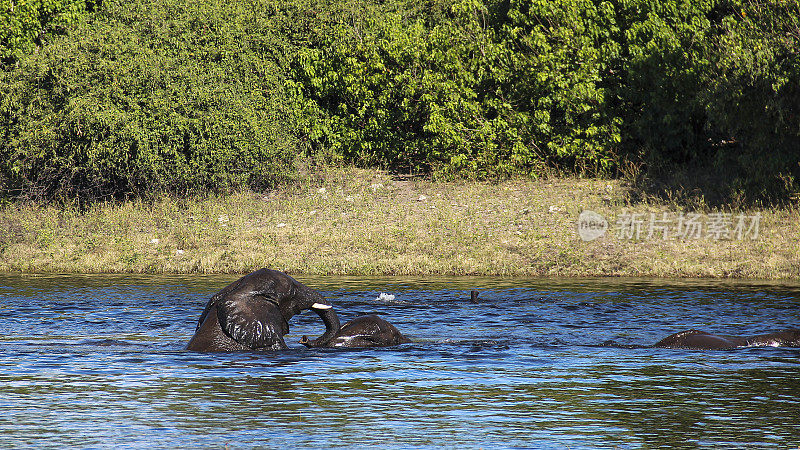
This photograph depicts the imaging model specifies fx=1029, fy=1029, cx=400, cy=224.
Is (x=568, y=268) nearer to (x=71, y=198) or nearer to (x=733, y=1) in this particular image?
(x=733, y=1)

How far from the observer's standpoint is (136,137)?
31234 millimetres

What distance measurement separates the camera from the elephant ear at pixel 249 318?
13.6m

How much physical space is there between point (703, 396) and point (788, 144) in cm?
2022

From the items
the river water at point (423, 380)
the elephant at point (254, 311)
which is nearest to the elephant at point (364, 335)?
the river water at point (423, 380)

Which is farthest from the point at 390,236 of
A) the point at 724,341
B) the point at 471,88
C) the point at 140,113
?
the point at 724,341

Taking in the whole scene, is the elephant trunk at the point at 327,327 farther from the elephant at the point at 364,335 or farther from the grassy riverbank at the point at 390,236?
the grassy riverbank at the point at 390,236

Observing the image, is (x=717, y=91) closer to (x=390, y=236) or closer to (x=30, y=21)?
(x=390, y=236)

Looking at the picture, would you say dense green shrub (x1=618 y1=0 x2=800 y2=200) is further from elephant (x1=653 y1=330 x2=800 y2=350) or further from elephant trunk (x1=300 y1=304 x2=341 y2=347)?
elephant trunk (x1=300 y1=304 x2=341 y2=347)

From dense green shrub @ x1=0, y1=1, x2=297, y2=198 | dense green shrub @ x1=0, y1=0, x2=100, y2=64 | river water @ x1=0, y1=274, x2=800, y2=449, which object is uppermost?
dense green shrub @ x1=0, y1=0, x2=100, y2=64

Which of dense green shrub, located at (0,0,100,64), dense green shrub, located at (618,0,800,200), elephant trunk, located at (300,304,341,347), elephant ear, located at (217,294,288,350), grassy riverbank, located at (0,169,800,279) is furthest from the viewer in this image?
dense green shrub, located at (0,0,100,64)

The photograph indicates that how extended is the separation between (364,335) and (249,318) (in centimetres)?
198

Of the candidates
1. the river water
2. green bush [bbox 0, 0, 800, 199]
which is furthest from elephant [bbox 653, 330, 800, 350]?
green bush [bbox 0, 0, 800, 199]

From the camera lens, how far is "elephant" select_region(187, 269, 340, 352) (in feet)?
44.5

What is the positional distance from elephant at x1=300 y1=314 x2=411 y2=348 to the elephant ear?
0.98 meters
